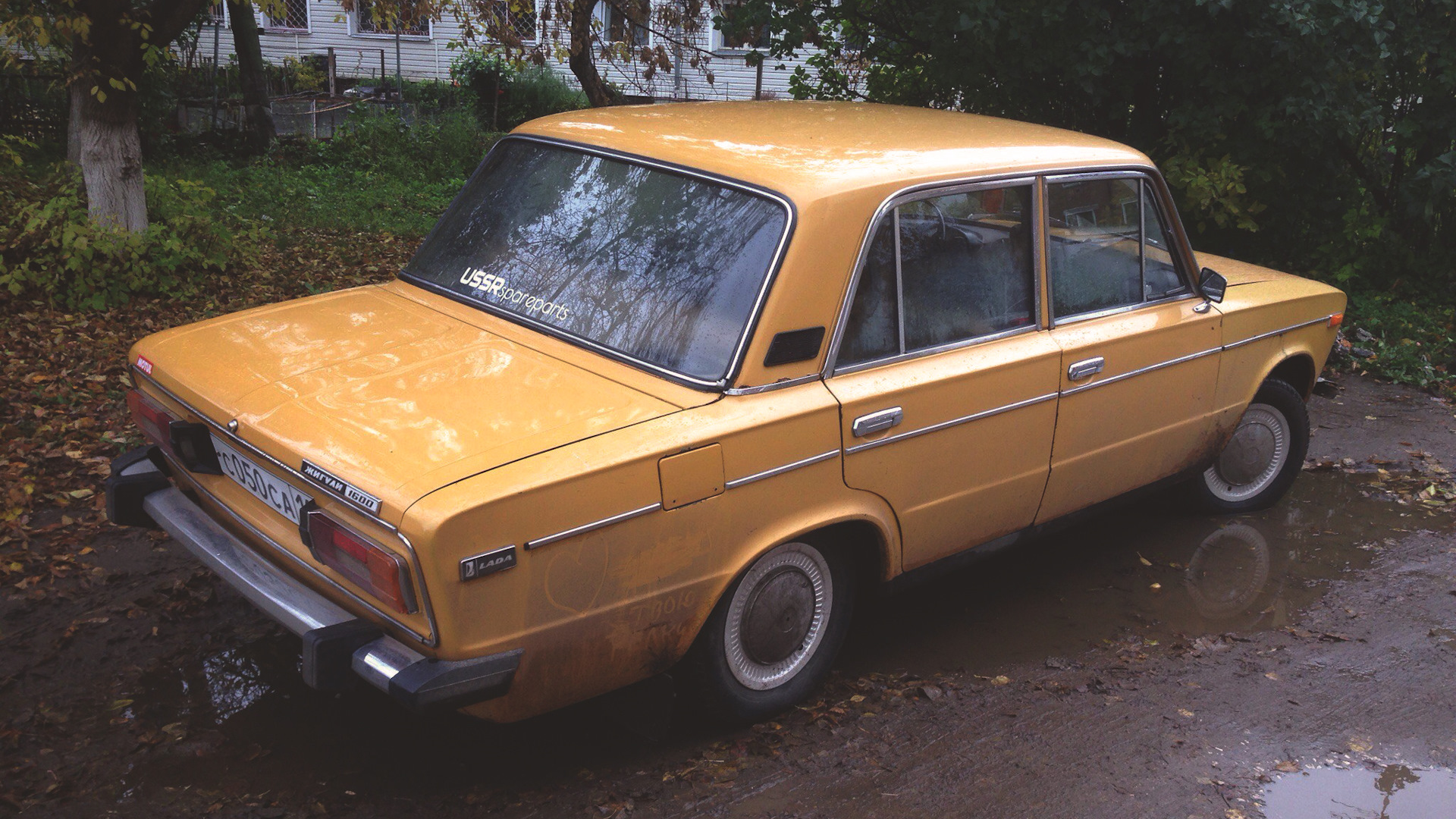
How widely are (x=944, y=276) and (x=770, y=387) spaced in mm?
877

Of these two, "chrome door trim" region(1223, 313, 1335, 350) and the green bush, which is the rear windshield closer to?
"chrome door trim" region(1223, 313, 1335, 350)

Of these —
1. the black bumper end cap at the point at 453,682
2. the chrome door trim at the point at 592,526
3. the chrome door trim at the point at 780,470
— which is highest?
the chrome door trim at the point at 780,470

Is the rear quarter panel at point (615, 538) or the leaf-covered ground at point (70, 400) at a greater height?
the rear quarter panel at point (615, 538)

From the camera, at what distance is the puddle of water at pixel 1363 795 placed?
3316 millimetres

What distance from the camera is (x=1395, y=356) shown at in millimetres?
7855

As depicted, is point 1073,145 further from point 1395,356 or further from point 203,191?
point 203,191

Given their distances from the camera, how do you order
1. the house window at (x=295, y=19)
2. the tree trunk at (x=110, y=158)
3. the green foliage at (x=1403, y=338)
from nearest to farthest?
the tree trunk at (x=110, y=158) < the green foliage at (x=1403, y=338) < the house window at (x=295, y=19)

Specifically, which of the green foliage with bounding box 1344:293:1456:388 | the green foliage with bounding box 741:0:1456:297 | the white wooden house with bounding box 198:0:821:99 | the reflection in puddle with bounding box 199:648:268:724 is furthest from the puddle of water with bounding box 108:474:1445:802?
the white wooden house with bounding box 198:0:821:99

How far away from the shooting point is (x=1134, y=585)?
474 centimetres

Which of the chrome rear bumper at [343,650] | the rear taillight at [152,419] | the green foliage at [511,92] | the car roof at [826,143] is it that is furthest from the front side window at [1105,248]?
the green foliage at [511,92]

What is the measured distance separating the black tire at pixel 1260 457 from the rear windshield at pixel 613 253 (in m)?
3.01

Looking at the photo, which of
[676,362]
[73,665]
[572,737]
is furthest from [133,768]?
[676,362]

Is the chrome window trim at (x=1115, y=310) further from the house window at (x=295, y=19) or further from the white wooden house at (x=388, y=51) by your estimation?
the house window at (x=295, y=19)

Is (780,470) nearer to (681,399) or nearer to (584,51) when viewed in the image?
(681,399)
